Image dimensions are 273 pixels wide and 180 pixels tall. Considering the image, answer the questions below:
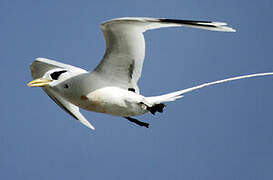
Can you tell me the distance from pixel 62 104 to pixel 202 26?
5671 mm

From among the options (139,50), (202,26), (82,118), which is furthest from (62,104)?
(202,26)

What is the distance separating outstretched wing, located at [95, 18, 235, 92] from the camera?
33.6 feet

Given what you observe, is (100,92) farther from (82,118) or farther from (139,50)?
(82,118)

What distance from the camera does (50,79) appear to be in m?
12.1

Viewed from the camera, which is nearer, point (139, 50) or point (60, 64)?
point (139, 50)

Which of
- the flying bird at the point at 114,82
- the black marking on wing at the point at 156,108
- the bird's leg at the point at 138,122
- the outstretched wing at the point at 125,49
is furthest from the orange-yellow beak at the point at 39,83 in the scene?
the black marking on wing at the point at 156,108

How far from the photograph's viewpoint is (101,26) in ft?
35.1

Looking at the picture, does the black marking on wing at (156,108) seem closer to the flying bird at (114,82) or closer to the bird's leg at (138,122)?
the flying bird at (114,82)

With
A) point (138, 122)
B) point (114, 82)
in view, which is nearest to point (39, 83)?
point (114, 82)

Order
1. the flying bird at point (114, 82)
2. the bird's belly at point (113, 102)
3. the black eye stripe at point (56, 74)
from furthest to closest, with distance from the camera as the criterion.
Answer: the black eye stripe at point (56, 74) → the bird's belly at point (113, 102) → the flying bird at point (114, 82)

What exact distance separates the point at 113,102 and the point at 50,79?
5.20 feet

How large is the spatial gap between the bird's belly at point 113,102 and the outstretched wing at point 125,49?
359 mm

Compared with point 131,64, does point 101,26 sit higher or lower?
higher

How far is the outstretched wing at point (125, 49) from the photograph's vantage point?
33.6 feet
